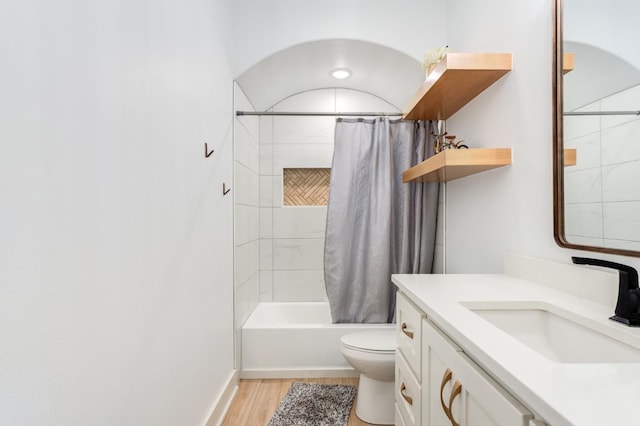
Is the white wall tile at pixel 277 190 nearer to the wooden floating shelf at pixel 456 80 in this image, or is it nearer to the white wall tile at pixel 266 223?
the white wall tile at pixel 266 223

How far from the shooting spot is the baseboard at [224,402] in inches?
68.2

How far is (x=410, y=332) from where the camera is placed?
1.25 m

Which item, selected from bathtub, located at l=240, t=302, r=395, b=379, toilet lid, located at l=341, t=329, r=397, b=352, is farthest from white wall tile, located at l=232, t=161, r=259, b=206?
toilet lid, located at l=341, t=329, r=397, b=352

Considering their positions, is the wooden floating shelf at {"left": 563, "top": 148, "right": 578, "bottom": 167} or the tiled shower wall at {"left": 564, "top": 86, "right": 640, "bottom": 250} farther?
the wooden floating shelf at {"left": 563, "top": 148, "right": 578, "bottom": 167}

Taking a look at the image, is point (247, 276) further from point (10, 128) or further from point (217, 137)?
point (10, 128)

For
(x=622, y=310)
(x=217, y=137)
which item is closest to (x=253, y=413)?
(x=217, y=137)

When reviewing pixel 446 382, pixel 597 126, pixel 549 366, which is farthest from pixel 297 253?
pixel 549 366

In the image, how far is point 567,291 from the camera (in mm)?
1115

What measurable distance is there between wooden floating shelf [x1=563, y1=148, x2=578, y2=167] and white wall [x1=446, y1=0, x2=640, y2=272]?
0.09 m

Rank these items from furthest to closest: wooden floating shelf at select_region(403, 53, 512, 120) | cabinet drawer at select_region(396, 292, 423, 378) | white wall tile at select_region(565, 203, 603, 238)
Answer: wooden floating shelf at select_region(403, 53, 512, 120) < cabinet drawer at select_region(396, 292, 423, 378) < white wall tile at select_region(565, 203, 603, 238)

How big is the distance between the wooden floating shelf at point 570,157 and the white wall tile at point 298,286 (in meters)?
2.28

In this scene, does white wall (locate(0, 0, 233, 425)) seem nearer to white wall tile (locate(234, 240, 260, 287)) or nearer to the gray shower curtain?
white wall tile (locate(234, 240, 260, 287))

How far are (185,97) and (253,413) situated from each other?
1.71 metres

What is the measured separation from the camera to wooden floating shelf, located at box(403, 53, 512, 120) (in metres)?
1.45
